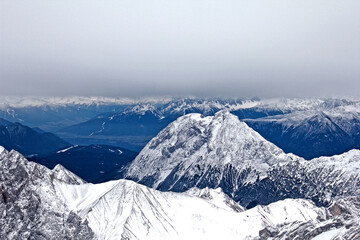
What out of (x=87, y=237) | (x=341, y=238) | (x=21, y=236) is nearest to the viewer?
(x=341, y=238)

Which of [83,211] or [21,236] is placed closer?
[21,236]

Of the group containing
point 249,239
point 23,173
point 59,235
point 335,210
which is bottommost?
point 249,239

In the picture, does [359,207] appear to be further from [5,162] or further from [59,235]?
[5,162]

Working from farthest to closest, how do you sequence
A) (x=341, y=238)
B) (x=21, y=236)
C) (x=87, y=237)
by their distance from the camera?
1. (x=87, y=237)
2. (x=21, y=236)
3. (x=341, y=238)

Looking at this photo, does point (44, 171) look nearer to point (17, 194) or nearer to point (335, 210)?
point (17, 194)

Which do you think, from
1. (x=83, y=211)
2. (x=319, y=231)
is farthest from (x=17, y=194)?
(x=319, y=231)

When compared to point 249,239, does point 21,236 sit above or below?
above

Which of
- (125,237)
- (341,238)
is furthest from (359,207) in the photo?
(125,237)
